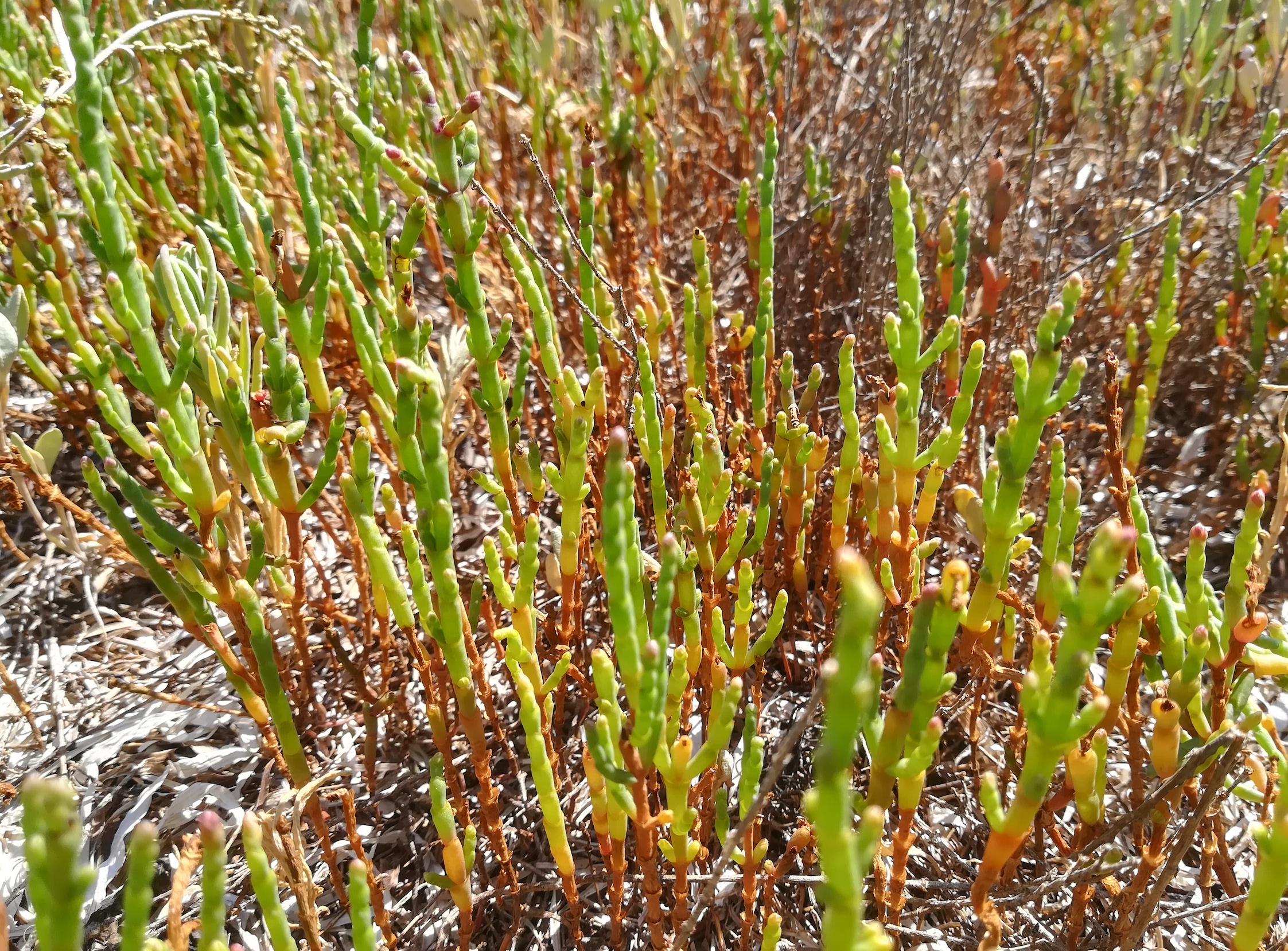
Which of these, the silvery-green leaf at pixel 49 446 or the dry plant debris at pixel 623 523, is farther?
the silvery-green leaf at pixel 49 446

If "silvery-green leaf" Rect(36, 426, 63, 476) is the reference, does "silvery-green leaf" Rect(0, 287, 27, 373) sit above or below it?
above

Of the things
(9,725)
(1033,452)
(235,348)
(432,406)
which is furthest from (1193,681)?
(9,725)

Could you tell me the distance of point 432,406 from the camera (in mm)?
611

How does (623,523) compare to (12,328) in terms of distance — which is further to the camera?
(12,328)

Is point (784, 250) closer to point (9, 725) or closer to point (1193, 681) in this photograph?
point (1193, 681)

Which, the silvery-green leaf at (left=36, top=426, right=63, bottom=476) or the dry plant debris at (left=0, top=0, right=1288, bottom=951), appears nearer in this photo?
the dry plant debris at (left=0, top=0, right=1288, bottom=951)

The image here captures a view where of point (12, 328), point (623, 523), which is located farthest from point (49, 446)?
point (623, 523)

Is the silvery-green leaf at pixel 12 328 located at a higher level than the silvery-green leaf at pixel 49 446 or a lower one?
higher

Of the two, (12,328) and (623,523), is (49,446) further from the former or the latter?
(623,523)

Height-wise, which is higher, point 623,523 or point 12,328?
point 12,328

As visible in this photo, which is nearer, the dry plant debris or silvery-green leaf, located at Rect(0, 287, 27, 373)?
the dry plant debris

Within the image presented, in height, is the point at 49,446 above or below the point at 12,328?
below

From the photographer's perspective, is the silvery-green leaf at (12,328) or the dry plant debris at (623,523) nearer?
the dry plant debris at (623,523)

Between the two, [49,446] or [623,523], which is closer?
[623,523]
